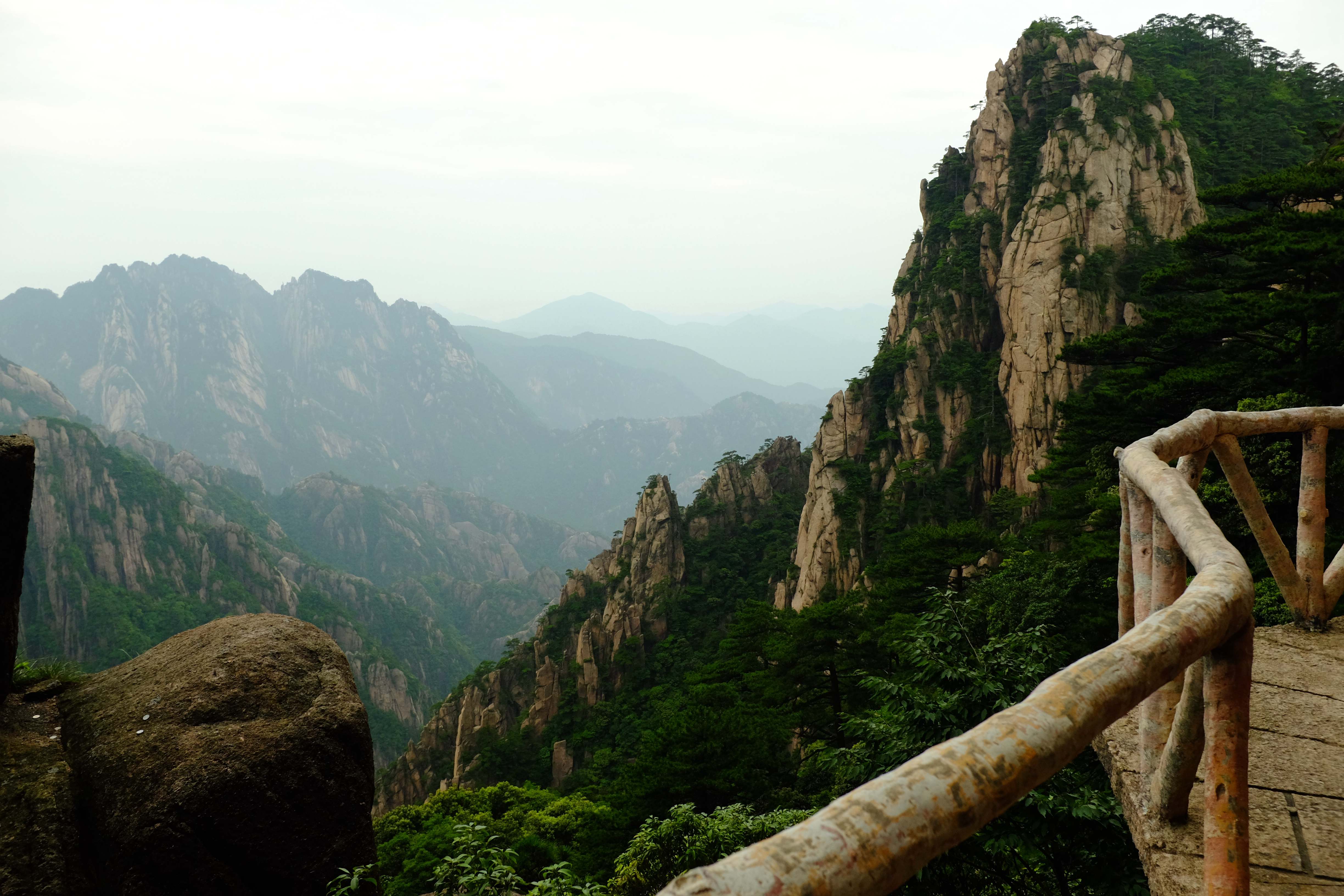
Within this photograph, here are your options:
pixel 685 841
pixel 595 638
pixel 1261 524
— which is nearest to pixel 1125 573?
pixel 1261 524

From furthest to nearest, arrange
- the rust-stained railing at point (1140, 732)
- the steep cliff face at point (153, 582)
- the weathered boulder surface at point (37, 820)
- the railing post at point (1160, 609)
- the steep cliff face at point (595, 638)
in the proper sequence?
the steep cliff face at point (153, 582) < the steep cliff face at point (595, 638) < the weathered boulder surface at point (37, 820) < the railing post at point (1160, 609) < the rust-stained railing at point (1140, 732)

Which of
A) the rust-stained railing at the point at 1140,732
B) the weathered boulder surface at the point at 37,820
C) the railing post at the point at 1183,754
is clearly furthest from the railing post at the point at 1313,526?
the weathered boulder surface at the point at 37,820

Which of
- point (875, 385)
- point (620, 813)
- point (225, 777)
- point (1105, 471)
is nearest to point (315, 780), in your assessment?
point (225, 777)

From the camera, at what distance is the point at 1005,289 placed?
38.3m

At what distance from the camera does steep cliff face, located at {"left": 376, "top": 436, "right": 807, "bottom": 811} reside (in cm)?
4947

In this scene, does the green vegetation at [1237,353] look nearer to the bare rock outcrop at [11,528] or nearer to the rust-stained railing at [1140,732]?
the rust-stained railing at [1140,732]

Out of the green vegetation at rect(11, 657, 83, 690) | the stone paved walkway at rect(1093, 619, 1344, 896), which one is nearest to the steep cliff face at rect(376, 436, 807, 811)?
the green vegetation at rect(11, 657, 83, 690)

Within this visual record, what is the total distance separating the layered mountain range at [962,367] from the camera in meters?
35.5

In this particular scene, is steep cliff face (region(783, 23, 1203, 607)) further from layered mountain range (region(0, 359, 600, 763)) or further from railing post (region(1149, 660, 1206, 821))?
layered mountain range (region(0, 359, 600, 763))

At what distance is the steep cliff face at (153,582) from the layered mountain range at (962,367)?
36.2 metres

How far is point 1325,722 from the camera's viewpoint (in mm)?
3465

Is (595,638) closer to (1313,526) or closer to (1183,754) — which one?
(1313,526)

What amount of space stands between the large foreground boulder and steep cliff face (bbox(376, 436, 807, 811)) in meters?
37.9

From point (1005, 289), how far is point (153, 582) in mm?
102681
